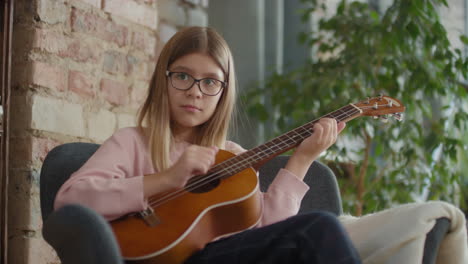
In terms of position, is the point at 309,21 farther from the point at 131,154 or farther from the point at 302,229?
the point at 302,229

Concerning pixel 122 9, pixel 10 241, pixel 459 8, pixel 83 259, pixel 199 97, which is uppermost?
pixel 459 8

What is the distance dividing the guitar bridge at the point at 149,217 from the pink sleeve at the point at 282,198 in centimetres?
33

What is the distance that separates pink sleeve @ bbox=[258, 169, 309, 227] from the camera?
153 centimetres

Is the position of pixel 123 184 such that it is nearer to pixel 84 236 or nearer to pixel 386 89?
pixel 84 236

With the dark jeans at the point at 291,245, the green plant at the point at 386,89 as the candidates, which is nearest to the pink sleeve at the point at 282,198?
the dark jeans at the point at 291,245

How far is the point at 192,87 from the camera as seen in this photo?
1.59m

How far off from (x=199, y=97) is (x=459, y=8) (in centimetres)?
274

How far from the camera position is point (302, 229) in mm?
1181

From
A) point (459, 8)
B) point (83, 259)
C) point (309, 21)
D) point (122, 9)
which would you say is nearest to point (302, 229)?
point (83, 259)

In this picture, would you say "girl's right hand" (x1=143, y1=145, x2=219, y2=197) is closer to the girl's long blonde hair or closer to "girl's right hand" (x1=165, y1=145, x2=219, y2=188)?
"girl's right hand" (x1=165, y1=145, x2=219, y2=188)

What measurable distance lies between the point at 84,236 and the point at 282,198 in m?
0.62

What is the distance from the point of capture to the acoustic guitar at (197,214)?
4.03ft

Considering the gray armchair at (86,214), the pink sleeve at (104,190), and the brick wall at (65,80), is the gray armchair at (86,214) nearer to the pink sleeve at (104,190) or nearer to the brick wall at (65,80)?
the pink sleeve at (104,190)

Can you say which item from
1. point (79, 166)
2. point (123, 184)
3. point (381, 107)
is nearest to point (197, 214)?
point (123, 184)
